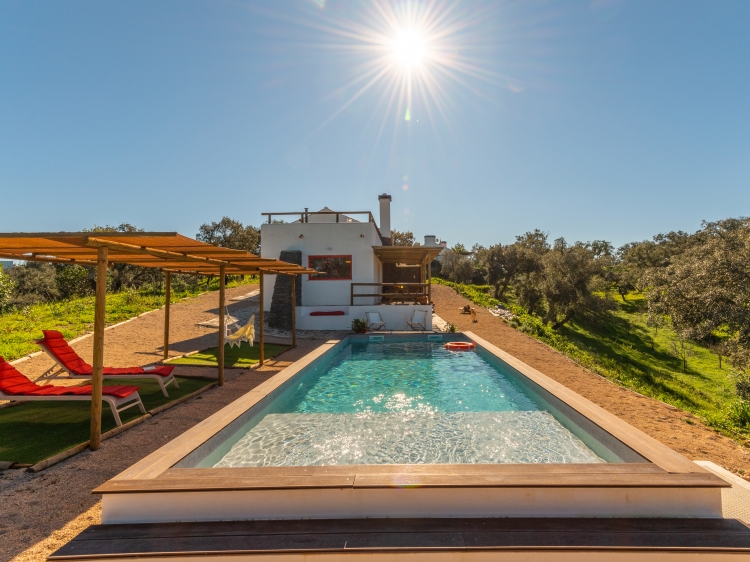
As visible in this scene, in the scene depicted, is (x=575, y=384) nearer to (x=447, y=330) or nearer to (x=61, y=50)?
(x=447, y=330)

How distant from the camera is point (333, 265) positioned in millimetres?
16078

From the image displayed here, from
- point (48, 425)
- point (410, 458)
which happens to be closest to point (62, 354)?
point (48, 425)

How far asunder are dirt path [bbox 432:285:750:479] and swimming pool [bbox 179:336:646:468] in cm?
94

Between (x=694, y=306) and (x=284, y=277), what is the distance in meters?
13.8

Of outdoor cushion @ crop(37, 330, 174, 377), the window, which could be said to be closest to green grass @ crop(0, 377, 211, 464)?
outdoor cushion @ crop(37, 330, 174, 377)

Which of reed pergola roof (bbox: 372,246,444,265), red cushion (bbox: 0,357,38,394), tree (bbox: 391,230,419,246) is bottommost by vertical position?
Result: red cushion (bbox: 0,357,38,394)

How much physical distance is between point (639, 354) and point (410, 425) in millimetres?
23131

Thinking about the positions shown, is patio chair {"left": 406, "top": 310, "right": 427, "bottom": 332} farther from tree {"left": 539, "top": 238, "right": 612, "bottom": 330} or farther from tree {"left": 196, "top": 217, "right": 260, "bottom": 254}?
tree {"left": 196, "top": 217, "right": 260, "bottom": 254}

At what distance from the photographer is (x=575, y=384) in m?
7.09

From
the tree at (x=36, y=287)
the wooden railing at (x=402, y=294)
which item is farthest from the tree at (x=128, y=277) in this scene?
the wooden railing at (x=402, y=294)

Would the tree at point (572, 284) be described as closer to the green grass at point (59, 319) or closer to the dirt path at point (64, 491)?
the dirt path at point (64, 491)

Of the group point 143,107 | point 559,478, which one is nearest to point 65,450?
point 559,478

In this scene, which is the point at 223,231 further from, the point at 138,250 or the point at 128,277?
the point at 138,250

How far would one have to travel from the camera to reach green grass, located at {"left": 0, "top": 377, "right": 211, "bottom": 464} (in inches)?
158
